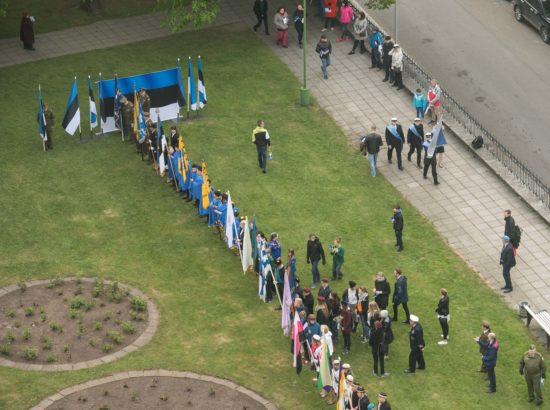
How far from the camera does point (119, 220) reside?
41.4 m

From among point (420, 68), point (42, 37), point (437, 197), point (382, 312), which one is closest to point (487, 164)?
point (437, 197)

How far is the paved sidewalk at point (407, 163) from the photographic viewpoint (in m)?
39.6

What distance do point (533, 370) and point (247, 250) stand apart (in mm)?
9071

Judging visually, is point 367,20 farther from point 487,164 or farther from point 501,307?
point 501,307

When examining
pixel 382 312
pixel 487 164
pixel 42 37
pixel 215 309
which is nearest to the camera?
pixel 382 312

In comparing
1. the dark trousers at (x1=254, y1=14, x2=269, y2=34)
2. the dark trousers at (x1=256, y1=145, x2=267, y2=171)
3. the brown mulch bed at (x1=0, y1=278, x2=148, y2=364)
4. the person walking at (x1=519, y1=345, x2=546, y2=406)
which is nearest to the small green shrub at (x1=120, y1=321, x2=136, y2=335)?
the brown mulch bed at (x1=0, y1=278, x2=148, y2=364)

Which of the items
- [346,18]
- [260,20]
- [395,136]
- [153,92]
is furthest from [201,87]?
[346,18]

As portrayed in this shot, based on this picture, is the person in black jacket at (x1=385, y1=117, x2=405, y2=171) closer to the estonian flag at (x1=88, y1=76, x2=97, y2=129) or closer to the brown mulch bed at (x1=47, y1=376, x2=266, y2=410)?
the estonian flag at (x1=88, y1=76, x2=97, y2=129)

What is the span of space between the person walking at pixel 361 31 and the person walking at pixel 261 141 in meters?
8.40

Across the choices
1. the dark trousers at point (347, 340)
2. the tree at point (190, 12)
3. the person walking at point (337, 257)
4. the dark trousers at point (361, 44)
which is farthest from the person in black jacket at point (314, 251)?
the dark trousers at point (361, 44)

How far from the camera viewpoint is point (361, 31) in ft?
165

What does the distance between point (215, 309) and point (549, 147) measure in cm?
1402

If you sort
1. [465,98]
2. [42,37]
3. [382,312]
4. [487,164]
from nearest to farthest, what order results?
[382,312]
[487,164]
[465,98]
[42,37]

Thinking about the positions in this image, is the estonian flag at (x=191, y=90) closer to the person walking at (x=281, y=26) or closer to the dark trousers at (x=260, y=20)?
the person walking at (x=281, y=26)
